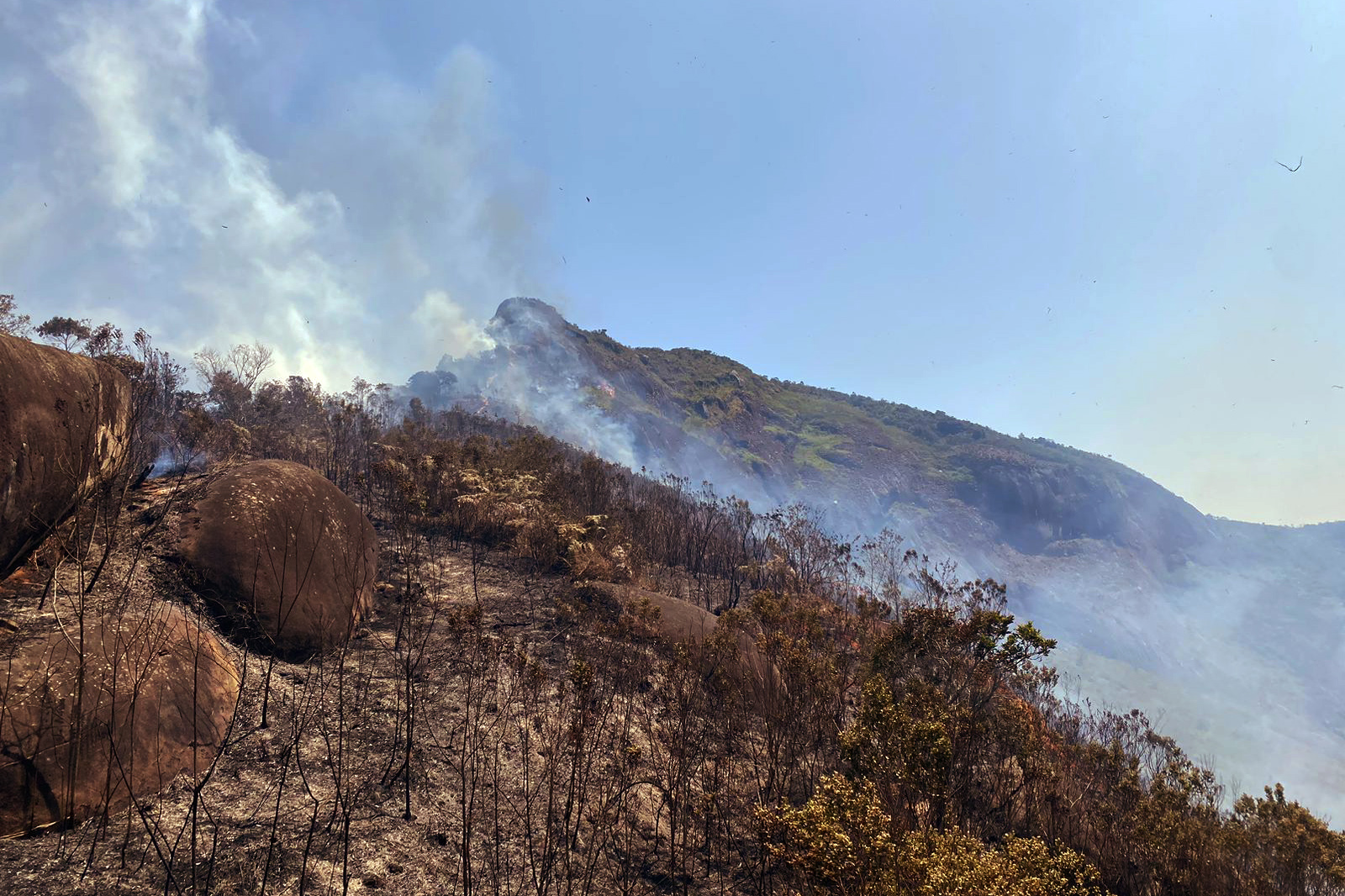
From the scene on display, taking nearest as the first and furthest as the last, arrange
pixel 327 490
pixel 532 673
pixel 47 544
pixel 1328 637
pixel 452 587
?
pixel 47 544 → pixel 532 673 → pixel 327 490 → pixel 452 587 → pixel 1328 637

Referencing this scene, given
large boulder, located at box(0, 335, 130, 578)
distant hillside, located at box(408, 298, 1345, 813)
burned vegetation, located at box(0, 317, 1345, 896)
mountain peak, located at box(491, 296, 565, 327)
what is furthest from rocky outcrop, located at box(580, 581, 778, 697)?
mountain peak, located at box(491, 296, 565, 327)

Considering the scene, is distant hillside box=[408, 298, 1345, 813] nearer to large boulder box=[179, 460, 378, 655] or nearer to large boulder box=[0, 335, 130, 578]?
large boulder box=[179, 460, 378, 655]

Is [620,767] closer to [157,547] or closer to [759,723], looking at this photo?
[759,723]

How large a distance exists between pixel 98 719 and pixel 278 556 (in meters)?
3.07

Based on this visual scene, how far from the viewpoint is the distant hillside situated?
165 ft

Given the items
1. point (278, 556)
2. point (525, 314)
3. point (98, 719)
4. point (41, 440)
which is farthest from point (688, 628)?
point (525, 314)

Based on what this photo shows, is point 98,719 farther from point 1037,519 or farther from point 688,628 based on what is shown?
point 1037,519

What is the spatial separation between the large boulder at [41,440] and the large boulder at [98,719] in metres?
1.10

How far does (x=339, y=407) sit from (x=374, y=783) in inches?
951

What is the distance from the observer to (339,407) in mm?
24281

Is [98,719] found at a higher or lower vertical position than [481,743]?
higher

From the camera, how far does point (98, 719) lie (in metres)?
3.75

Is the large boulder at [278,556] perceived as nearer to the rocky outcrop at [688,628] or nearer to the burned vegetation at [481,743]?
the burned vegetation at [481,743]

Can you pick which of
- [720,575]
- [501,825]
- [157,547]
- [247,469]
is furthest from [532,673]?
[720,575]
